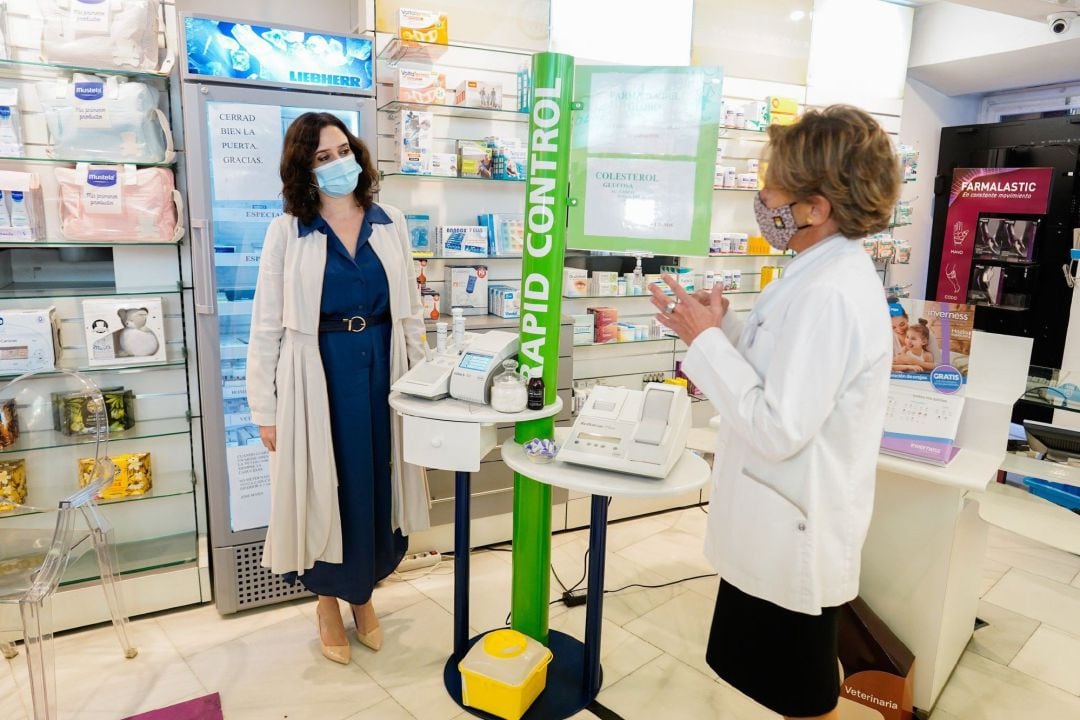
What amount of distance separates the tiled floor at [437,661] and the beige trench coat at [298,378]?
482 millimetres

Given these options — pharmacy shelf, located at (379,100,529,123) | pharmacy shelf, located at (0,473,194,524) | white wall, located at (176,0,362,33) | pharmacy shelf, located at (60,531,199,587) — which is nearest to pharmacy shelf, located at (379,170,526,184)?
pharmacy shelf, located at (379,100,529,123)

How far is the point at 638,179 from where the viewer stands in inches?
90.3

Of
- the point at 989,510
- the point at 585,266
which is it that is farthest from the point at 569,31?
the point at 989,510

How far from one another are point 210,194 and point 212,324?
1.71 ft

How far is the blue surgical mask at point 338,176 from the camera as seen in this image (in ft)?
8.38

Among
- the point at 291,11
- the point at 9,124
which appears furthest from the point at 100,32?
the point at 291,11

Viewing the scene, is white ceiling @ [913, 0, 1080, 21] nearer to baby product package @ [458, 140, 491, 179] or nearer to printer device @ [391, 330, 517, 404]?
baby product package @ [458, 140, 491, 179]

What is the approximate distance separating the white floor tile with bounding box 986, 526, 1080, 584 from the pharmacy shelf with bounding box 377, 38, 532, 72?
369 cm

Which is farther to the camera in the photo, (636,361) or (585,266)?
(636,361)

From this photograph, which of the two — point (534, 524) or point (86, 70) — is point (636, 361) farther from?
point (86, 70)

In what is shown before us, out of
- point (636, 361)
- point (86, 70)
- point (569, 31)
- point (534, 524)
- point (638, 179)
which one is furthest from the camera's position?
point (636, 361)

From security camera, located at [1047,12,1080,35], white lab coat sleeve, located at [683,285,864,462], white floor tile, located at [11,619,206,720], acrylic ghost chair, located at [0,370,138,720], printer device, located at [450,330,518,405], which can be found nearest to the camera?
white lab coat sleeve, located at [683,285,864,462]

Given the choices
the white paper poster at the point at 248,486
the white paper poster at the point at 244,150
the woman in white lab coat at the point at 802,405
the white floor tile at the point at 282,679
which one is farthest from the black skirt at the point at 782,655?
the white paper poster at the point at 244,150

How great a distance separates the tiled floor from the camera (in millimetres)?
2660
